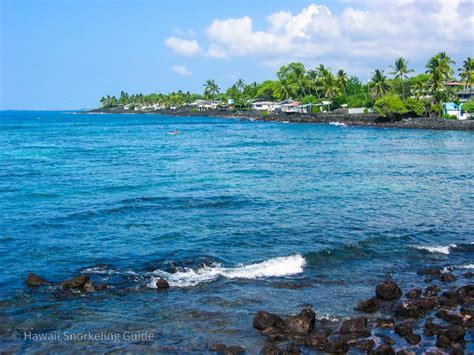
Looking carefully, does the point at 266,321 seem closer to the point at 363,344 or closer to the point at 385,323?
the point at 363,344

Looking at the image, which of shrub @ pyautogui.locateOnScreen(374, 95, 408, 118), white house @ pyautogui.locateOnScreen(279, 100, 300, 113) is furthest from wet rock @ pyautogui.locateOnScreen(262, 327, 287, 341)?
white house @ pyautogui.locateOnScreen(279, 100, 300, 113)

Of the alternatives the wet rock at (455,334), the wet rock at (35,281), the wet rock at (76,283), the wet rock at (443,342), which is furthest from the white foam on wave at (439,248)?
the wet rock at (35,281)

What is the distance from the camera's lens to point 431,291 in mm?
17719

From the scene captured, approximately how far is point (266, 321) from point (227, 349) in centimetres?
171

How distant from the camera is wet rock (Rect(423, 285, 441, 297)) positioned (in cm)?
1754

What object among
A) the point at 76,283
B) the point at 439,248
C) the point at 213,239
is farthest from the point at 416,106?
the point at 76,283

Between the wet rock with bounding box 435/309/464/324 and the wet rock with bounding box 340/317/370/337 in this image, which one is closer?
the wet rock with bounding box 340/317/370/337

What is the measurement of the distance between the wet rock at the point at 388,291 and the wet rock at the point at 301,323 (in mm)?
3329

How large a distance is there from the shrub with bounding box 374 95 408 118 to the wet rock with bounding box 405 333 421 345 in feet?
302

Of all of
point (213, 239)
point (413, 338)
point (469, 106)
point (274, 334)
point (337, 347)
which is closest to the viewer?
point (337, 347)

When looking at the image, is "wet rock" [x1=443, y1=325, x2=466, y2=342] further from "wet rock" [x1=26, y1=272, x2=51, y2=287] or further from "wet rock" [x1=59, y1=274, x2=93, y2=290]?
"wet rock" [x1=26, y1=272, x2=51, y2=287]

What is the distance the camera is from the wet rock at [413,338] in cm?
1400

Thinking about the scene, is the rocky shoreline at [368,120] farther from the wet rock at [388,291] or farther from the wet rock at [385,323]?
the wet rock at [385,323]

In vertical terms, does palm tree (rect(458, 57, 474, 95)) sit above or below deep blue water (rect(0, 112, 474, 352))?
above
